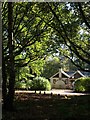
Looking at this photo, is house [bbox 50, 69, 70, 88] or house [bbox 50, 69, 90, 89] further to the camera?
house [bbox 50, 69, 70, 88]

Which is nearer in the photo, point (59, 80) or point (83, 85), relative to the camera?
point (83, 85)

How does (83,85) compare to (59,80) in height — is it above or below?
below

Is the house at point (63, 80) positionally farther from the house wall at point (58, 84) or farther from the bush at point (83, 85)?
the bush at point (83, 85)

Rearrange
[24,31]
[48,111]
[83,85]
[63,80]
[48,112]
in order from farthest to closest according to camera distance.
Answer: [63,80]
[83,85]
[24,31]
[48,111]
[48,112]

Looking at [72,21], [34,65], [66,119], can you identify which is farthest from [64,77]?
[66,119]

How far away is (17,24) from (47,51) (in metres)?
4.56

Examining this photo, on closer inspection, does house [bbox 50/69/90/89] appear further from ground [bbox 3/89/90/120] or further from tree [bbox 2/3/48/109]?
ground [bbox 3/89/90/120]

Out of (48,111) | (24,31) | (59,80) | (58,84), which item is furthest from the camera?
(59,80)

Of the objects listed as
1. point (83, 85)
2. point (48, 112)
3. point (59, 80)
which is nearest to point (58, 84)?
point (59, 80)

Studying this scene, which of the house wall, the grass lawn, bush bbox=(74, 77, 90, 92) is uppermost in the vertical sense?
the house wall

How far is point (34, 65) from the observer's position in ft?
104

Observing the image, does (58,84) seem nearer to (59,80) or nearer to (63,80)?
(59,80)

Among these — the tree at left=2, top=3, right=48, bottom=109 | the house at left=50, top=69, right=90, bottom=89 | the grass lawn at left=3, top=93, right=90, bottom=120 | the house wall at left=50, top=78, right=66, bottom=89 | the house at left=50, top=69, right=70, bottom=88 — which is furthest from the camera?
the house at left=50, top=69, right=70, bottom=88

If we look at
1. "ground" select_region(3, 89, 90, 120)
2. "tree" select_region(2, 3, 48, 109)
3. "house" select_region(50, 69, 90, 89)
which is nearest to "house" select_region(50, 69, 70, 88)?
"house" select_region(50, 69, 90, 89)
